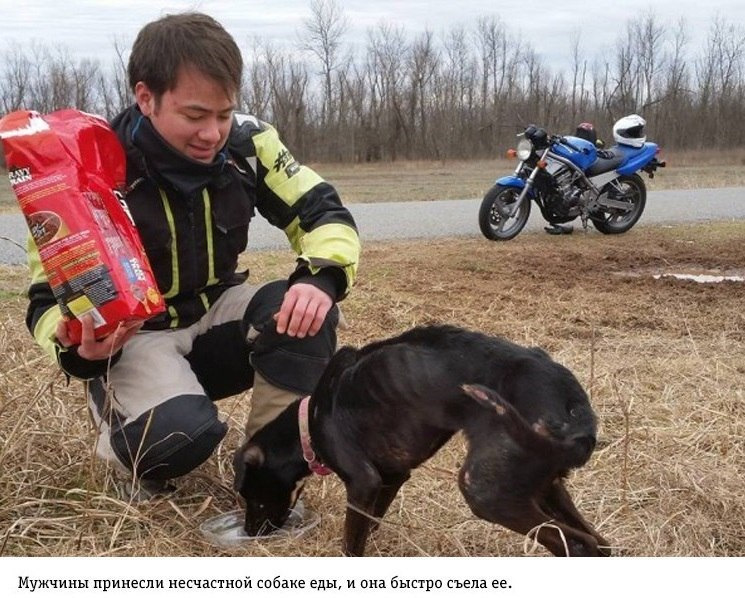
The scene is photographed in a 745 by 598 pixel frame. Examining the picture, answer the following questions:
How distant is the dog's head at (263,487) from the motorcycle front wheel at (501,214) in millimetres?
6604

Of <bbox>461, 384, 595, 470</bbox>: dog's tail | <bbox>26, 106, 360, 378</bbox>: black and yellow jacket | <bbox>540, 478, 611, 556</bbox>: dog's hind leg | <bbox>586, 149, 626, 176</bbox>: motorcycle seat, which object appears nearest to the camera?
<bbox>461, 384, 595, 470</bbox>: dog's tail

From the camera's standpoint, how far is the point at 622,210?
1007 centimetres

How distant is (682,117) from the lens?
36531 millimetres

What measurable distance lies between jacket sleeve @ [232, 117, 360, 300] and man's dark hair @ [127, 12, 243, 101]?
33 centimetres

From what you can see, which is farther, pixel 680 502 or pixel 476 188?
pixel 476 188

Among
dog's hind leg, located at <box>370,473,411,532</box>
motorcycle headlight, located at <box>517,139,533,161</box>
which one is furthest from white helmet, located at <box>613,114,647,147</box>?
dog's hind leg, located at <box>370,473,411,532</box>

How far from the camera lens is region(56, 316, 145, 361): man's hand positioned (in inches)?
98.6

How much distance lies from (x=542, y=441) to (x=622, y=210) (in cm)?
842

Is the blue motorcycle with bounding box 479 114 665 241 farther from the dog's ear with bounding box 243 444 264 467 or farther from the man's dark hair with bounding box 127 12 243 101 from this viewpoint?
the dog's ear with bounding box 243 444 264 467

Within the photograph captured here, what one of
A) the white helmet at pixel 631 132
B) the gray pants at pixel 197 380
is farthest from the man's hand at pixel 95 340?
the white helmet at pixel 631 132

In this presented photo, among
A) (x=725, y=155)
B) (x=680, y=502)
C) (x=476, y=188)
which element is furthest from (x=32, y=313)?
(x=725, y=155)

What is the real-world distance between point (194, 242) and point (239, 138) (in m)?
0.41

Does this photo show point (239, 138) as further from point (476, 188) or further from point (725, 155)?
point (725, 155)

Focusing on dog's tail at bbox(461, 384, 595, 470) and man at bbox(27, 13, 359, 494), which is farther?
man at bbox(27, 13, 359, 494)
